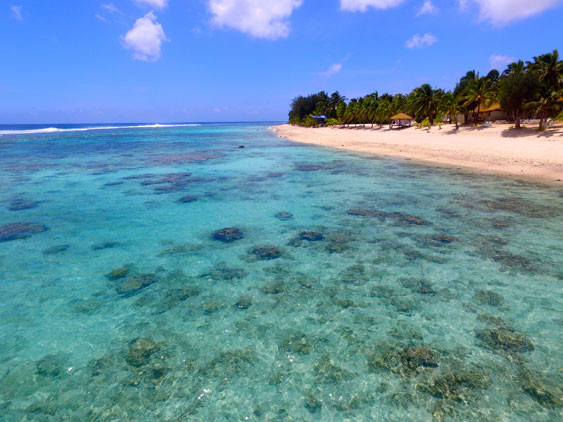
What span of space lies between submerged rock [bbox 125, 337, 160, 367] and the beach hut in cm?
6433

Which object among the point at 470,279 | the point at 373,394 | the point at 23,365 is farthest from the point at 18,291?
the point at 470,279

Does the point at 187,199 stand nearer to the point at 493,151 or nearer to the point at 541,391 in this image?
the point at 541,391

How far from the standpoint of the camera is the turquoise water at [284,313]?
4.60 meters

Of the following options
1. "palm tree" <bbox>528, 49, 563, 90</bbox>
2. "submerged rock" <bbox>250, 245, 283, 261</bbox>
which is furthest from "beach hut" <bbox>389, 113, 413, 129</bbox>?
"submerged rock" <bbox>250, 245, 283, 261</bbox>

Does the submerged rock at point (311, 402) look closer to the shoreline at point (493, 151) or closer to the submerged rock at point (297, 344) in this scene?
the submerged rock at point (297, 344)

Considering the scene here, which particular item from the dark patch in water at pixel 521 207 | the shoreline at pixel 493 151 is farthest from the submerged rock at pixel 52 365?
the shoreline at pixel 493 151

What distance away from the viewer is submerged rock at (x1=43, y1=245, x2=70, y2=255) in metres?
9.77

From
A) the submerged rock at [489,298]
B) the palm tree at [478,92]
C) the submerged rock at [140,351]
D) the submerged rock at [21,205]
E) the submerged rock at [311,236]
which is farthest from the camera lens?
the palm tree at [478,92]

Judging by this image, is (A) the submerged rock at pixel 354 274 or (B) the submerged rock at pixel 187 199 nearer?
(A) the submerged rock at pixel 354 274

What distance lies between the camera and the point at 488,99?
147 ft

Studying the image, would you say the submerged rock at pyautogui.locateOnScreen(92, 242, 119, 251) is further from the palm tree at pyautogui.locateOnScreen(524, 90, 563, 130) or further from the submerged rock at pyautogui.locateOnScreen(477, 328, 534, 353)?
the palm tree at pyautogui.locateOnScreen(524, 90, 563, 130)

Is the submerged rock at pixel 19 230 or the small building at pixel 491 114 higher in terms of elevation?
the small building at pixel 491 114

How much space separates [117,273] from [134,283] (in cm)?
91

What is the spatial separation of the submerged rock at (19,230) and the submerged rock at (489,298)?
14905 mm
